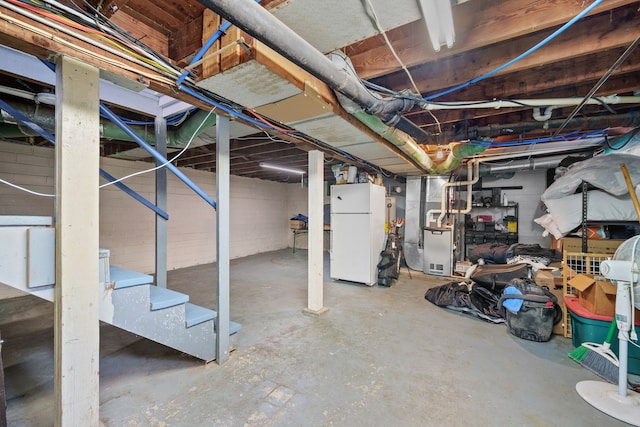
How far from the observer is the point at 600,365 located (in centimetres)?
194

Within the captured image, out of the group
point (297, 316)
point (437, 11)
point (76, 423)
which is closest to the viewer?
point (437, 11)

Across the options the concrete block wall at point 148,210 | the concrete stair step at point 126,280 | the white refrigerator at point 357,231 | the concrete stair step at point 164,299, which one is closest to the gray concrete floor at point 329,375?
the concrete stair step at point 164,299

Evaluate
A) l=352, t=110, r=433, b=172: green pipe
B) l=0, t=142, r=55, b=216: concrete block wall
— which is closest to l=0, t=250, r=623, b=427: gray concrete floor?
l=0, t=142, r=55, b=216: concrete block wall

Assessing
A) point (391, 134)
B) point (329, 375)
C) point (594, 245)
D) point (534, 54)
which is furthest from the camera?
point (594, 245)

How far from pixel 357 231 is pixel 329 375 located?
2.49m

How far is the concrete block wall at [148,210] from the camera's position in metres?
3.55

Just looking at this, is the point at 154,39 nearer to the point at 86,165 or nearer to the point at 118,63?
the point at 118,63

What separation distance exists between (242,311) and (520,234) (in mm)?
5591

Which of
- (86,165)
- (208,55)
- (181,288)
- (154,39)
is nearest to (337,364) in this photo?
(86,165)

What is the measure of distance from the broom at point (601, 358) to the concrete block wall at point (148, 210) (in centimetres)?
614

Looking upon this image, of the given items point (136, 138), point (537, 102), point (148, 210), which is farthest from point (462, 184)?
point (148, 210)

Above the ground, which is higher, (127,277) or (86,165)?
(86,165)

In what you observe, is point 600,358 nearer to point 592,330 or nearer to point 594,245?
point 592,330

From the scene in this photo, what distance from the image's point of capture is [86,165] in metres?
1.27
